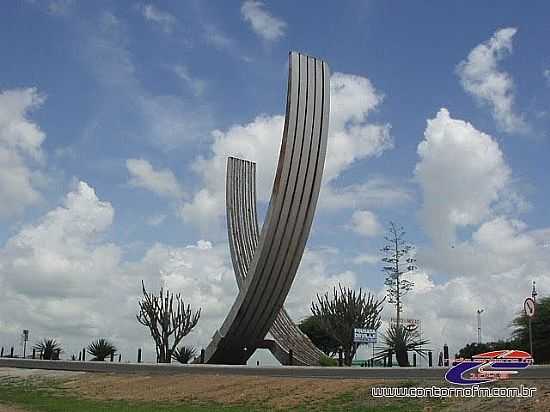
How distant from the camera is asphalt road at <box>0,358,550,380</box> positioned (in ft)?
48.9

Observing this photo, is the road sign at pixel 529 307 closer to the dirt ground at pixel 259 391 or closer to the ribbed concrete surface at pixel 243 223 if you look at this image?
the dirt ground at pixel 259 391

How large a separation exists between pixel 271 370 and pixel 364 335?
10658 mm

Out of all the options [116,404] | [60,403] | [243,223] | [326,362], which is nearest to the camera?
[116,404]

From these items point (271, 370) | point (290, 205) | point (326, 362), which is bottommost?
point (271, 370)

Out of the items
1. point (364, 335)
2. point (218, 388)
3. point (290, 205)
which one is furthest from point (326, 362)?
point (218, 388)

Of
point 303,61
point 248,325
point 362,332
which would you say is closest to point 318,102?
point 303,61

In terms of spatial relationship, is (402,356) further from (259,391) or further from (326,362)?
(259,391)

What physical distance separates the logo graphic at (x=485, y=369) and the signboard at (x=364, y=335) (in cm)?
1423

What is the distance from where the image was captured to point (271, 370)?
1911cm

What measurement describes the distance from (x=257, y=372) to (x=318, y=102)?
8902 millimetres

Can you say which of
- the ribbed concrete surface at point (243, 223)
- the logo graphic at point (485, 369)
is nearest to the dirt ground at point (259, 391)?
the logo graphic at point (485, 369)

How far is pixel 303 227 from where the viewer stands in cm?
2386

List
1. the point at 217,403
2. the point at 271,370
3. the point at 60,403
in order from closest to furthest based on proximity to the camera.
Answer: the point at 217,403 < the point at 60,403 < the point at 271,370

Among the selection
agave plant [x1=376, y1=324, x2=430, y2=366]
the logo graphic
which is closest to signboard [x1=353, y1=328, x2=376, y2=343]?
agave plant [x1=376, y1=324, x2=430, y2=366]
